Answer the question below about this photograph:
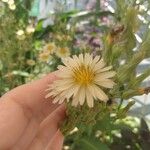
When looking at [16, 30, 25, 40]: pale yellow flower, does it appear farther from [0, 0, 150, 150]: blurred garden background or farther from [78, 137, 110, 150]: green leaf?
[78, 137, 110, 150]: green leaf

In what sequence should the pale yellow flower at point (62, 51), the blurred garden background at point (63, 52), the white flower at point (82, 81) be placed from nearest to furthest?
the white flower at point (82, 81), the blurred garden background at point (63, 52), the pale yellow flower at point (62, 51)

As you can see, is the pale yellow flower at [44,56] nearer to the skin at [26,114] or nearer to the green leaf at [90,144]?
the green leaf at [90,144]

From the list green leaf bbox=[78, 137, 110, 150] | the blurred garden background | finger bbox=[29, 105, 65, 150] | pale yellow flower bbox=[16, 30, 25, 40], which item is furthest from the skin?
pale yellow flower bbox=[16, 30, 25, 40]

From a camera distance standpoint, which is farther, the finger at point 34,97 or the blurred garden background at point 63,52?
the blurred garden background at point 63,52

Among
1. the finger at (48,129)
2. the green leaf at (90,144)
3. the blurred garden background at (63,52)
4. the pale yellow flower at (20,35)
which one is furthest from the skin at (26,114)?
the pale yellow flower at (20,35)

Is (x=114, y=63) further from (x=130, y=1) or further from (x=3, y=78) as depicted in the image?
(x=3, y=78)

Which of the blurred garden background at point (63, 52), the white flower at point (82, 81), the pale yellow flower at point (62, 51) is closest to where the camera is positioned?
the white flower at point (82, 81)

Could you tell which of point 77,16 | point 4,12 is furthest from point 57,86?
point 77,16
